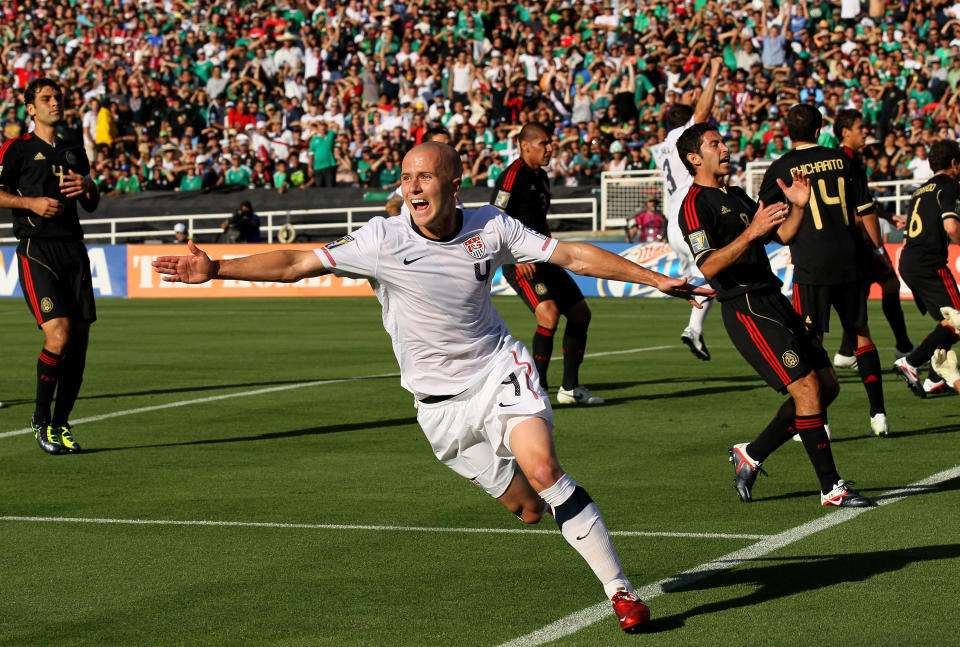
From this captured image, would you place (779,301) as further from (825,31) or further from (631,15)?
(631,15)

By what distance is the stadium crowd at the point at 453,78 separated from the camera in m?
28.7

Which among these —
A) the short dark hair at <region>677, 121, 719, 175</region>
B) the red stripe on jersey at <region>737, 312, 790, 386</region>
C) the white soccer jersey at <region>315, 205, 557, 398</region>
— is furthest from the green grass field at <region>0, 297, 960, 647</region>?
the short dark hair at <region>677, 121, 719, 175</region>

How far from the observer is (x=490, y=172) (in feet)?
98.2

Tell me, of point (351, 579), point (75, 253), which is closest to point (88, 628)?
point (351, 579)

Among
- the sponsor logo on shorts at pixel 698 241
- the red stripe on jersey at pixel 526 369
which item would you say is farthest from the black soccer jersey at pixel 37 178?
the red stripe on jersey at pixel 526 369

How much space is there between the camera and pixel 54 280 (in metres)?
9.99

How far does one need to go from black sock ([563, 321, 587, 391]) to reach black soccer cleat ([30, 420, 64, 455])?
4.41 metres

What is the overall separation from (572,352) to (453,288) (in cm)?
668

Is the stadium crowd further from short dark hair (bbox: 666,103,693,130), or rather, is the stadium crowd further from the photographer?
short dark hair (bbox: 666,103,693,130)

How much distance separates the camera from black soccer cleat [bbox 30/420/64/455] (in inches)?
392

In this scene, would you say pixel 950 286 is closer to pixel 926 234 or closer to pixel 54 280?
pixel 926 234

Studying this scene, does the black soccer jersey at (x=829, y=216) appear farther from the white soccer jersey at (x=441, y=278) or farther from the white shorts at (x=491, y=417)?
the white shorts at (x=491, y=417)

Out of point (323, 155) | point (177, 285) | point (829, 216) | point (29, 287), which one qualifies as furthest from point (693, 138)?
point (323, 155)

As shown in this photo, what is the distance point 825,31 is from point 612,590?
2693cm
